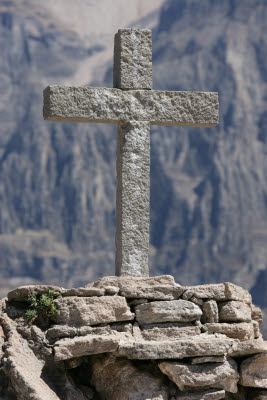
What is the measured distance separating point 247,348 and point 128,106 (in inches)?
136

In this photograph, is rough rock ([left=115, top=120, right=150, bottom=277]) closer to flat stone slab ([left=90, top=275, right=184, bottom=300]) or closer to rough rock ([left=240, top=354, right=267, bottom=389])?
flat stone slab ([left=90, top=275, right=184, bottom=300])

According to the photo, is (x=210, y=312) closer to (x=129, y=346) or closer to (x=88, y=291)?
(x=129, y=346)

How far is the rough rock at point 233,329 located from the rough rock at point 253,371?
1.66 ft

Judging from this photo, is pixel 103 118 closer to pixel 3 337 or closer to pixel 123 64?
pixel 123 64

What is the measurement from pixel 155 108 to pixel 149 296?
2.61m

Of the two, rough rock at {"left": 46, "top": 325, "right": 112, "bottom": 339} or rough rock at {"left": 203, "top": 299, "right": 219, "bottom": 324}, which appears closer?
rough rock at {"left": 46, "top": 325, "right": 112, "bottom": 339}

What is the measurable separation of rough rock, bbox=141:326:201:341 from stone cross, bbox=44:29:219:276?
3.72 ft

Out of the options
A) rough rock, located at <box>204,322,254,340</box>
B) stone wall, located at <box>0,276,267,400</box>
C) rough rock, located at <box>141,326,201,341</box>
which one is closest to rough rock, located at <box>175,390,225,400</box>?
stone wall, located at <box>0,276,267,400</box>

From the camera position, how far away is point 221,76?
72.9 meters

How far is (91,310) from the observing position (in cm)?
941

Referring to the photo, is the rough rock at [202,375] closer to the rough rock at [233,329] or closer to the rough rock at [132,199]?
the rough rock at [233,329]

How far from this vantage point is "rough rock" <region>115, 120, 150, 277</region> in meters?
10.6

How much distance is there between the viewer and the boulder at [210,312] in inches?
392

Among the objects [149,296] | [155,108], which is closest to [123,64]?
[155,108]
